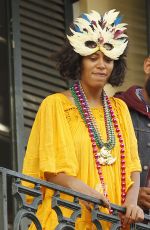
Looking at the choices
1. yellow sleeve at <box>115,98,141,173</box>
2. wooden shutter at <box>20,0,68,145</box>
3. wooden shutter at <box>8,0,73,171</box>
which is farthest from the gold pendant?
wooden shutter at <box>20,0,68,145</box>

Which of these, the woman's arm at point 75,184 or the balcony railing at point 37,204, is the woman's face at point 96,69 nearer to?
the woman's arm at point 75,184

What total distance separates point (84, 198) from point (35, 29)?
2.88 meters

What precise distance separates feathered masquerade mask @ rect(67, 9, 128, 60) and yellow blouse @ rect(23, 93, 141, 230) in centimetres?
33

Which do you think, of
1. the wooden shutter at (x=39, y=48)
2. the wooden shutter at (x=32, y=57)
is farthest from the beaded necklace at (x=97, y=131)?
the wooden shutter at (x=39, y=48)

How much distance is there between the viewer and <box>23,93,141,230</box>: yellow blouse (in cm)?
746

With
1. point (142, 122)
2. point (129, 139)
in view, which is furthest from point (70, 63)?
point (142, 122)

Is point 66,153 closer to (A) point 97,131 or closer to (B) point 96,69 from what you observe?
(A) point 97,131

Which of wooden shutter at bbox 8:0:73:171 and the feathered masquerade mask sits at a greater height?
wooden shutter at bbox 8:0:73:171

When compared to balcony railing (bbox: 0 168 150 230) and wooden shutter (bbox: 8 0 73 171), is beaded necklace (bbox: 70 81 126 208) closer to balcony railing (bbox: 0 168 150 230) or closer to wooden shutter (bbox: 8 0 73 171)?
balcony railing (bbox: 0 168 150 230)

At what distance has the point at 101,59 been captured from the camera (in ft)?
25.7

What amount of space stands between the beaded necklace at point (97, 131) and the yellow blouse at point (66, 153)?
24 millimetres

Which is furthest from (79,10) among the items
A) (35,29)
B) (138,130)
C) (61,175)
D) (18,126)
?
(61,175)

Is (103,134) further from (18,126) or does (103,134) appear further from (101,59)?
(18,126)

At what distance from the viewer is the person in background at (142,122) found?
8016mm
